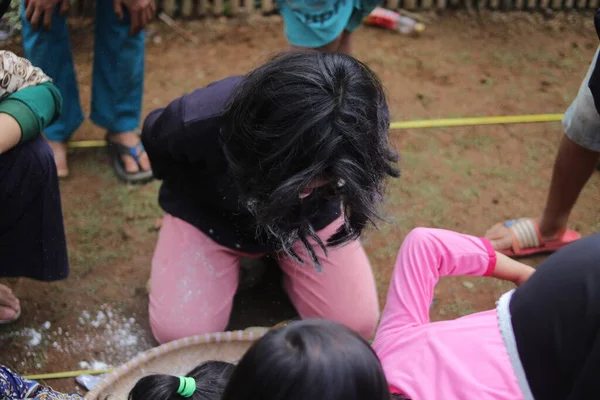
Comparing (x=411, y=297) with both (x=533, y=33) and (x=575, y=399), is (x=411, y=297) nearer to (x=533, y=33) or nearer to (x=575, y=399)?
(x=575, y=399)

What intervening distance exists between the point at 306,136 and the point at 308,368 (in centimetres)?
55

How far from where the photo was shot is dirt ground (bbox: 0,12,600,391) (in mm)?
2100

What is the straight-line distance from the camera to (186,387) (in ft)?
4.28

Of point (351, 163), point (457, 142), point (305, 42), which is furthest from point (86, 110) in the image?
point (351, 163)

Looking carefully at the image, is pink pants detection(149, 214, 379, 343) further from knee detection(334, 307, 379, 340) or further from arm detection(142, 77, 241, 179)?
arm detection(142, 77, 241, 179)

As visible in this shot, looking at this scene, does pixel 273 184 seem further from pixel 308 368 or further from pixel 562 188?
pixel 562 188

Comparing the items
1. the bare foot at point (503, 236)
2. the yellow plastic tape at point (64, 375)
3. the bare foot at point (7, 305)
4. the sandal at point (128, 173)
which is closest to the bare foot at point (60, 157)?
the sandal at point (128, 173)

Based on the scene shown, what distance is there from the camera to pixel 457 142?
2.84 metres

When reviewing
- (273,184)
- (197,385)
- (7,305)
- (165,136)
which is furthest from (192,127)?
(7,305)

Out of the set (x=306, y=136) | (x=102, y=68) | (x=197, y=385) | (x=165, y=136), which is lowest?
(x=197, y=385)

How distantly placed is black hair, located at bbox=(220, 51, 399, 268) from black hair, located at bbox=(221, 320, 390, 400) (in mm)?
462

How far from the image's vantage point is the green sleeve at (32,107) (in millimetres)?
1655

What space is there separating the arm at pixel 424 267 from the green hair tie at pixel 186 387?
0.45m

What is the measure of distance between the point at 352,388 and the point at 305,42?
62.3 inches
